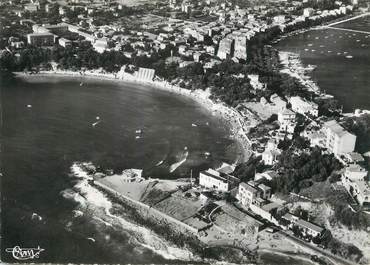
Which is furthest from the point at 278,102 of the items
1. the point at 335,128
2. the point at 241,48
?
the point at 241,48

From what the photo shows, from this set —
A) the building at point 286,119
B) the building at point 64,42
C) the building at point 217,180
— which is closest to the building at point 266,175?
the building at point 217,180

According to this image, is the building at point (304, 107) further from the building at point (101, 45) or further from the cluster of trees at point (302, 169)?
the building at point (101, 45)

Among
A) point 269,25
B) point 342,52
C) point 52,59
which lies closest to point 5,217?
point 52,59

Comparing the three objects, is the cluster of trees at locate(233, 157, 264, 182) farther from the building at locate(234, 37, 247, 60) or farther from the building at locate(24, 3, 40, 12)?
the building at locate(24, 3, 40, 12)

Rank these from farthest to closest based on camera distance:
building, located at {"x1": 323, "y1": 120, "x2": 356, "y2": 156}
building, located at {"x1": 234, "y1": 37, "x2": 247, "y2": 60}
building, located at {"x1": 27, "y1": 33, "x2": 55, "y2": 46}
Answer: building, located at {"x1": 27, "y1": 33, "x2": 55, "y2": 46}
building, located at {"x1": 234, "y1": 37, "x2": 247, "y2": 60}
building, located at {"x1": 323, "y1": 120, "x2": 356, "y2": 156}

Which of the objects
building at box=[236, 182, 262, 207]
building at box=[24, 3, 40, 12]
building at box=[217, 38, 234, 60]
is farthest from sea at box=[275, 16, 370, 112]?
Result: building at box=[24, 3, 40, 12]

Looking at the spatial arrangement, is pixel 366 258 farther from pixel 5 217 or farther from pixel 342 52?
pixel 342 52

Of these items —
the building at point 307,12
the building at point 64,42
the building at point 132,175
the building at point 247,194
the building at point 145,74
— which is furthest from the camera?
the building at point 307,12
